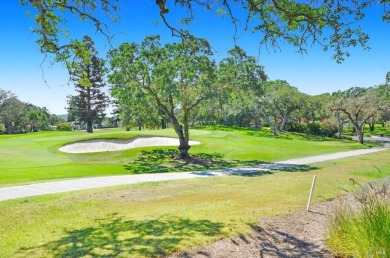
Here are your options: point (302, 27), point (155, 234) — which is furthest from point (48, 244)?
point (302, 27)

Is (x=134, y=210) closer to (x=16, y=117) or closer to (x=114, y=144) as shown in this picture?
(x=114, y=144)

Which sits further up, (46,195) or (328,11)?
(328,11)

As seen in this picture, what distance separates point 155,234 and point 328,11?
22.4 feet

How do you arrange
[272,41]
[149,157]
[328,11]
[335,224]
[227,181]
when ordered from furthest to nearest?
[149,157]
[227,181]
[272,41]
[328,11]
[335,224]

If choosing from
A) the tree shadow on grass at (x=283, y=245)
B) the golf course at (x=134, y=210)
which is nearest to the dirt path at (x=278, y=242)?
the tree shadow on grass at (x=283, y=245)

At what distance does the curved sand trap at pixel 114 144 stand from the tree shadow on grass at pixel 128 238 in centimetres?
2253

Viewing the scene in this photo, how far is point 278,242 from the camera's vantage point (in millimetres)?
7645

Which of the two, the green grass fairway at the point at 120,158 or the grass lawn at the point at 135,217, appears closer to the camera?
the grass lawn at the point at 135,217

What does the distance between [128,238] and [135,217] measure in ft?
6.76

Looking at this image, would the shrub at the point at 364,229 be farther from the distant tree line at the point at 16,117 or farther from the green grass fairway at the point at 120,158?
the distant tree line at the point at 16,117

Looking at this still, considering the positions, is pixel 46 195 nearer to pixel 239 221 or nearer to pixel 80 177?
pixel 80 177

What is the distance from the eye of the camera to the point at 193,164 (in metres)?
26.1

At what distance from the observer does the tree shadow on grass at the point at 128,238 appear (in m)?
6.77

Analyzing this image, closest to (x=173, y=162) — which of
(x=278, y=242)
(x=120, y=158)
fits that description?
(x=120, y=158)
